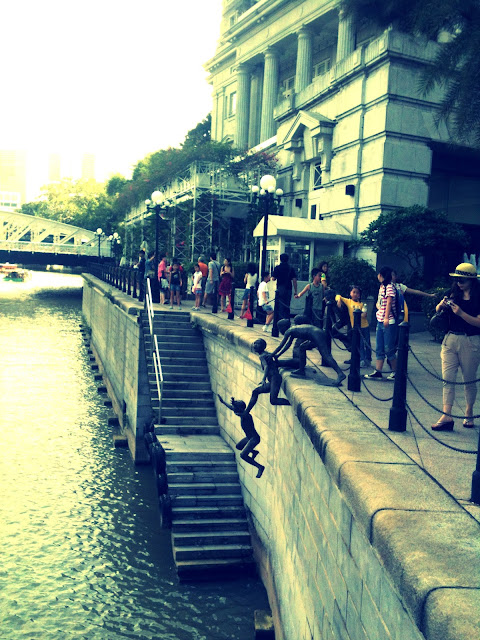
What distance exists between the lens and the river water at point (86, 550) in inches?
349

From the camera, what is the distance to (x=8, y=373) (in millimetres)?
23688

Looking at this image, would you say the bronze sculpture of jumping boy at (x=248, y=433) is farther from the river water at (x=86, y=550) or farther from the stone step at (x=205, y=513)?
the stone step at (x=205, y=513)

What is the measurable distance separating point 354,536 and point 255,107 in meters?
37.0

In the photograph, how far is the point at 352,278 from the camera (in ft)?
55.9

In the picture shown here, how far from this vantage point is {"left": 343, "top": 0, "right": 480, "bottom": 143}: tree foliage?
11.2 metres

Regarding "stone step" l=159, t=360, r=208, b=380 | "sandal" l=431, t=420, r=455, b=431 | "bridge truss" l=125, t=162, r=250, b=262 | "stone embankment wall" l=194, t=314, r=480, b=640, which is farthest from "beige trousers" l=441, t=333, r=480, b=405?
"bridge truss" l=125, t=162, r=250, b=262

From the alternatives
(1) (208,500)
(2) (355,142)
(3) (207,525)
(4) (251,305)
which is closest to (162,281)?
(4) (251,305)

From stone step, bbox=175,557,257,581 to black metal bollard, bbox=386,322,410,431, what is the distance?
Result: 5.33 meters

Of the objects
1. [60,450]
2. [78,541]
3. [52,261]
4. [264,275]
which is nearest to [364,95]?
[264,275]

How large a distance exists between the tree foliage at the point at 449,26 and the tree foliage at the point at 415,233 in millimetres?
4331

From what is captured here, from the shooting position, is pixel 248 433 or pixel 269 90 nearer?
pixel 248 433

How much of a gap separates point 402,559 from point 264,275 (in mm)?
11418

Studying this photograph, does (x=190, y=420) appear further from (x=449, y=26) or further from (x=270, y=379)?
(x=449, y=26)

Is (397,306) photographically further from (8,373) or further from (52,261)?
(52,261)
